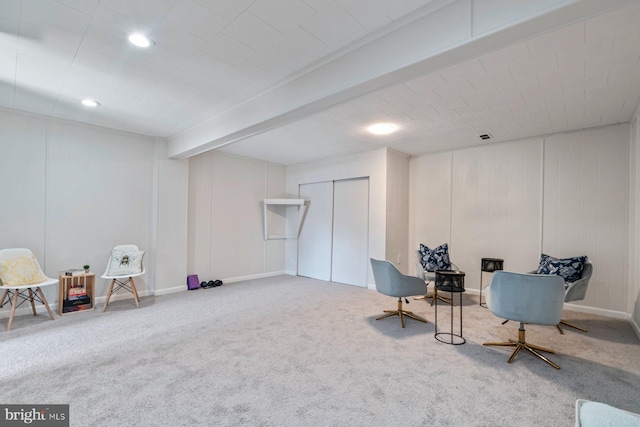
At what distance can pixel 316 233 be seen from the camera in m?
6.66

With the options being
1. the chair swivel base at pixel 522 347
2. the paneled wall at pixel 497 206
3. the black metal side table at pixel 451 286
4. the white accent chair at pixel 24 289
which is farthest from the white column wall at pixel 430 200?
the white accent chair at pixel 24 289

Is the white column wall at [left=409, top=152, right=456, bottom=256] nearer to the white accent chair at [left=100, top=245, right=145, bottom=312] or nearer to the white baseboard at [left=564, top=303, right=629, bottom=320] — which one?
the white baseboard at [left=564, top=303, right=629, bottom=320]

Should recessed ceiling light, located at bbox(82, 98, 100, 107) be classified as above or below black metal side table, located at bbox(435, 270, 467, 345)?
above

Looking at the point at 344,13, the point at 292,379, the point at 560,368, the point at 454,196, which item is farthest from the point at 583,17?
the point at 454,196

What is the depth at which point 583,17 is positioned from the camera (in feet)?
5.23

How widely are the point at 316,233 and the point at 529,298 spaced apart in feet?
14.6

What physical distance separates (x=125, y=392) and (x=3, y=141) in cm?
379

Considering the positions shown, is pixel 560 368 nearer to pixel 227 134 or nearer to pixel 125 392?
pixel 125 392

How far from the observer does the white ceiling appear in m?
1.98

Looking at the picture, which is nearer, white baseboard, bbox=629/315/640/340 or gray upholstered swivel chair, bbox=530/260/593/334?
white baseboard, bbox=629/315/640/340

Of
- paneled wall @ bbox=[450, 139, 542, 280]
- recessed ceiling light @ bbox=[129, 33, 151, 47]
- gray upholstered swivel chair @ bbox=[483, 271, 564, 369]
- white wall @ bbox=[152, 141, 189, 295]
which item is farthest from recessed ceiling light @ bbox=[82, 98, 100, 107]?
paneled wall @ bbox=[450, 139, 542, 280]

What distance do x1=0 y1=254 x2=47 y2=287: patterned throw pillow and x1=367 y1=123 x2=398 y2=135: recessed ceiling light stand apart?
4.73 metres

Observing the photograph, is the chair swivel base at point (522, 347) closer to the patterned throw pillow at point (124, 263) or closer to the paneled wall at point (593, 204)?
the paneled wall at point (593, 204)

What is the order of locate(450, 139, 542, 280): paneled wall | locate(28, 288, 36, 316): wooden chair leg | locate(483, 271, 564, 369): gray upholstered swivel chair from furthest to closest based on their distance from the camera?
locate(450, 139, 542, 280): paneled wall < locate(28, 288, 36, 316): wooden chair leg < locate(483, 271, 564, 369): gray upholstered swivel chair
